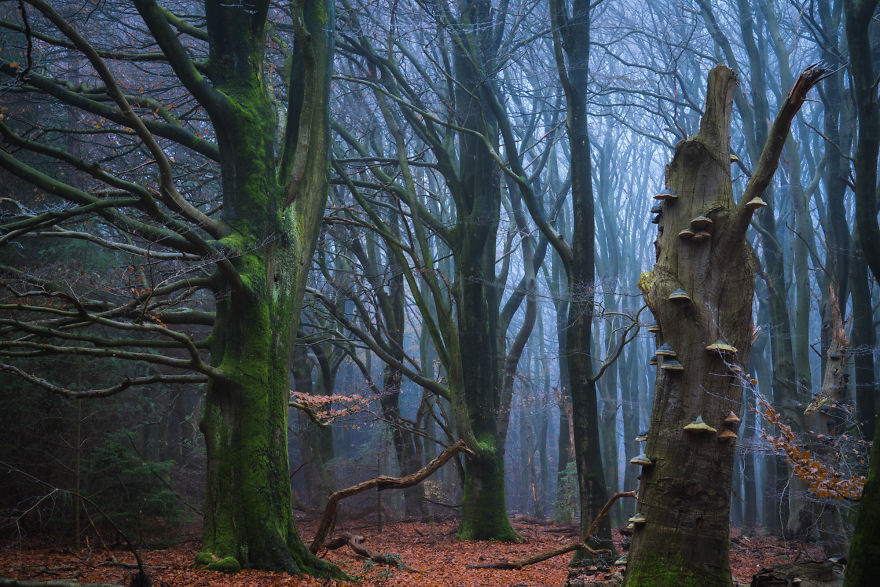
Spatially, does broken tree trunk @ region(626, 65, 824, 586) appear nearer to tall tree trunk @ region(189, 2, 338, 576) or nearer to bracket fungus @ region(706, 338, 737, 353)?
bracket fungus @ region(706, 338, 737, 353)

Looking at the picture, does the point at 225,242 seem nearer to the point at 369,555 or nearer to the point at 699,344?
the point at 369,555

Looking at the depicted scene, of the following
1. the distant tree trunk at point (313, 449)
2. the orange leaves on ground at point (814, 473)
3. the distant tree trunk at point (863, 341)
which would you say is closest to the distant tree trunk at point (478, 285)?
the distant tree trunk at point (313, 449)

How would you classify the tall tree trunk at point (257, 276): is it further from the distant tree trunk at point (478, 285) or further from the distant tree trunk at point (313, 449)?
the distant tree trunk at point (313, 449)

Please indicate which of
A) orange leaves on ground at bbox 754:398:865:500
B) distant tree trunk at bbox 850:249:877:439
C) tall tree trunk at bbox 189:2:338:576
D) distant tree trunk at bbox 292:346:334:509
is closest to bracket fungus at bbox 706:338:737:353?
orange leaves on ground at bbox 754:398:865:500

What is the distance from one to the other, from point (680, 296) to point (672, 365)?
1.70ft

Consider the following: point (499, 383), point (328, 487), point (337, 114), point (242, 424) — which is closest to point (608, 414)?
point (499, 383)

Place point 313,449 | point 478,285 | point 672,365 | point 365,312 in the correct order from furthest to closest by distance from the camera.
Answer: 1. point 313,449
2. point 365,312
3. point 478,285
4. point 672,365

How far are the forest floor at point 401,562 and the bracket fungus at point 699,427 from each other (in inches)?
69.6

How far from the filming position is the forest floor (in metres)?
5.88

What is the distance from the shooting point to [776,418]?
498 centimetres

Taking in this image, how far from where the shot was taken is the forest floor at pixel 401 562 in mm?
5883

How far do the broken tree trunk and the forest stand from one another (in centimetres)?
2

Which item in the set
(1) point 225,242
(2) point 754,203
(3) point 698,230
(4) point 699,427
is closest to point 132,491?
(1) point 225,242

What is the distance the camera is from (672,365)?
451 cm
